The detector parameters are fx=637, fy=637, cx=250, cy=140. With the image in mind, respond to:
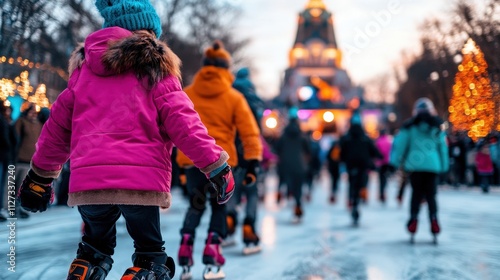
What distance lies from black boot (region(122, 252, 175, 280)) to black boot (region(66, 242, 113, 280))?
0.51 feet

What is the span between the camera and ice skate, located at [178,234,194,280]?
16.7 feet

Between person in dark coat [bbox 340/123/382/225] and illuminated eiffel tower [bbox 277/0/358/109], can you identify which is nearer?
person in dark coat [bbox 340/123/382/225]

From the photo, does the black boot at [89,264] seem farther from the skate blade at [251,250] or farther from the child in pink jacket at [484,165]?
the child in pink jacket at [484,165]

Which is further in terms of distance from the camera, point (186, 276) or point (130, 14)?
point (186, 276)

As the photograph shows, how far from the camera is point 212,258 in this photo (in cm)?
517

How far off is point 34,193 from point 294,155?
7.95 meters

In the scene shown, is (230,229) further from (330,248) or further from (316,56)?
(316,56)

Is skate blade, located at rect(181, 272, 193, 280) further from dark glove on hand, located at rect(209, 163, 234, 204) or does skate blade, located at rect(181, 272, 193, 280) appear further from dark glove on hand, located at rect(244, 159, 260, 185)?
dark glove on hand, located at rect(209, 163, 234, 204)

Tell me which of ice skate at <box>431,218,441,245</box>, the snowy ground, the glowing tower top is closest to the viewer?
the snowy ground

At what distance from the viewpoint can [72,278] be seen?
3121mm

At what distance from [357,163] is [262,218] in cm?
189

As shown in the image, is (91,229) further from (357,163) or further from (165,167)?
(357,163)

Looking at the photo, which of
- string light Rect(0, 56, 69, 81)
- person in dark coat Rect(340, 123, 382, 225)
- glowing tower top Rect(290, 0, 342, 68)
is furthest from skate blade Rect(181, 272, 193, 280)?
glowing tower top Rect(290, 0, 342, 68)

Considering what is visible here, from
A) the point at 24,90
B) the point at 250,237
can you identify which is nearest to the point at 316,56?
the point at 250,237
